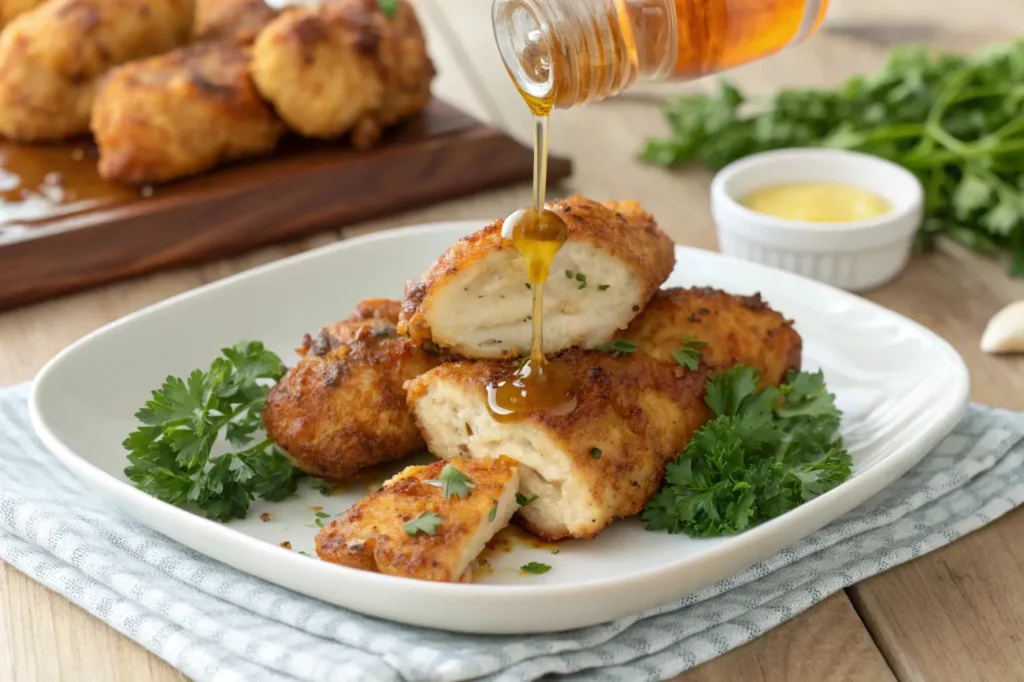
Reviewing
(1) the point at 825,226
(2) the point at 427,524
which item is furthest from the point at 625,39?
(1) the point at 825,226

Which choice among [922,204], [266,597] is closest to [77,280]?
[266,597]

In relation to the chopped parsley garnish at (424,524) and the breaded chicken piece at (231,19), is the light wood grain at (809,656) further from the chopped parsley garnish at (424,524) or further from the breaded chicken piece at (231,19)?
the breaded chicken piece at (231,19)

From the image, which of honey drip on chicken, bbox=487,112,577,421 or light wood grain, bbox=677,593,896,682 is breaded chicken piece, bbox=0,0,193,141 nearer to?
honey drip on chicken, bbox=487,112,577,421

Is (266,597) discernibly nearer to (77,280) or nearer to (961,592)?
(961,592)

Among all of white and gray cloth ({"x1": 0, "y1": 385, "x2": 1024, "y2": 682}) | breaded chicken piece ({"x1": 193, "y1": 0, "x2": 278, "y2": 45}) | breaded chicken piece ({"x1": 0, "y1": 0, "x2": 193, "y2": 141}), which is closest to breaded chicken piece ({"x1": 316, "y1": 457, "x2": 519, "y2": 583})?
white and gray cloth ({"x1": 0, "y1": 385, "x2": 1024, "y2": 682})

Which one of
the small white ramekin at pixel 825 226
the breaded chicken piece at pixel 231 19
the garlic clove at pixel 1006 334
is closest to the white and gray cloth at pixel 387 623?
the garlic clove at pixel 1006 334
